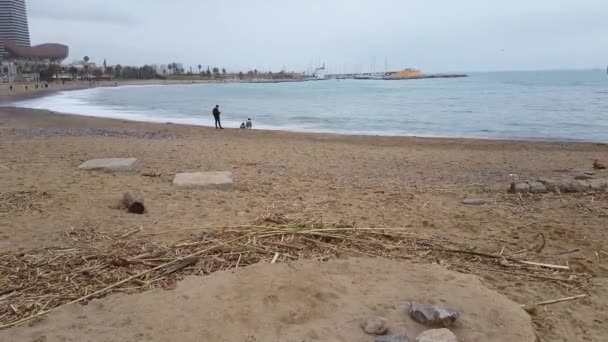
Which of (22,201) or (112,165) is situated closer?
(22,201)

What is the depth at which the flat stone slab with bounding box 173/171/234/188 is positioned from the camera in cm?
680

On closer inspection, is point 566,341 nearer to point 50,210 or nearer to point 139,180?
point 50,210

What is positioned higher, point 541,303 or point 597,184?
point 597,184

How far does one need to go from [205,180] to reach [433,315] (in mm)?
4722

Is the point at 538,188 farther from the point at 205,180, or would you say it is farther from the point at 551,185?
the point at 205,180

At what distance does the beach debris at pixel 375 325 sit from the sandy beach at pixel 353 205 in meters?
0.33

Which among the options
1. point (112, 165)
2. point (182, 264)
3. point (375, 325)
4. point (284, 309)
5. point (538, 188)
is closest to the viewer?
point (375, 325)

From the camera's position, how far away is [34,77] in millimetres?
113375

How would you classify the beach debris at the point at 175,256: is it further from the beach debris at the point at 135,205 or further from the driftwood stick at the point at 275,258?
the beach debris at the point at 135,205

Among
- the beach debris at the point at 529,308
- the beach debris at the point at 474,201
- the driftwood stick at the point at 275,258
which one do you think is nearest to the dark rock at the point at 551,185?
the beach debris at the point at 474,201

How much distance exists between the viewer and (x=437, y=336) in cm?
272

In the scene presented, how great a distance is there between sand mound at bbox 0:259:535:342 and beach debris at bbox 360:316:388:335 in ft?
0.16

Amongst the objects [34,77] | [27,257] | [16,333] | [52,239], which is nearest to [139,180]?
[52,239]

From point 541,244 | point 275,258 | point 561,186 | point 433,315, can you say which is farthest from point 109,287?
point 561,186
